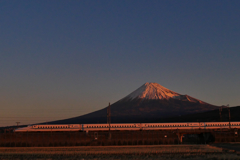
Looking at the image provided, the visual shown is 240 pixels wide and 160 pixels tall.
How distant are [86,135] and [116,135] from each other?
687 centimetres

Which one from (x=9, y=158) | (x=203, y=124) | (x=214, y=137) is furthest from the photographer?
(x=203, y=124)

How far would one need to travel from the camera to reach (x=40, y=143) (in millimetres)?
60031

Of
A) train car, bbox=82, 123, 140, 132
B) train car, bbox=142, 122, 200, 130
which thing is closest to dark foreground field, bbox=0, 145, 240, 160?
train car, bbox=82, 123, 140, 132

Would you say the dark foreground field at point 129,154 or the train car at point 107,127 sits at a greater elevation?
the train car at point 107,127

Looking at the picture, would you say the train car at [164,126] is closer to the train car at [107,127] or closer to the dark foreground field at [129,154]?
the train car at [107,127]

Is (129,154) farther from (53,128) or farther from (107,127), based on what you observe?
(53,128)

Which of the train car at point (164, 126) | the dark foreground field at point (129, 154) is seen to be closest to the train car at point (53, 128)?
the train car at point (164, 126)

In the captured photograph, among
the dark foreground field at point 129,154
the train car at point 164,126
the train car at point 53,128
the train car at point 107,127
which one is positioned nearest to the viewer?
the dark foreground field at point 129,154

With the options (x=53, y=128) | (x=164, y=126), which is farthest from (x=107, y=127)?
(x=164, y=126)

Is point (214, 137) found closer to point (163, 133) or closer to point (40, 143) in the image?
point (163, 133)

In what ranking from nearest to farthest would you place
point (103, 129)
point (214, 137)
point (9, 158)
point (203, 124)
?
point (9, 158) → point (214, 137) → point (103, 129) → point (203, 124)

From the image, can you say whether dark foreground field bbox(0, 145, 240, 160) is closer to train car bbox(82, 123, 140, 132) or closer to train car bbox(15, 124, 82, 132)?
train car bbox(82, 123, 140, 132)

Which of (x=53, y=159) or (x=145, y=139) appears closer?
(x=53, y=159)

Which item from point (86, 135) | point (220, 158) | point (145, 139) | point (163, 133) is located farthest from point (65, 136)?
point (220, 158)
